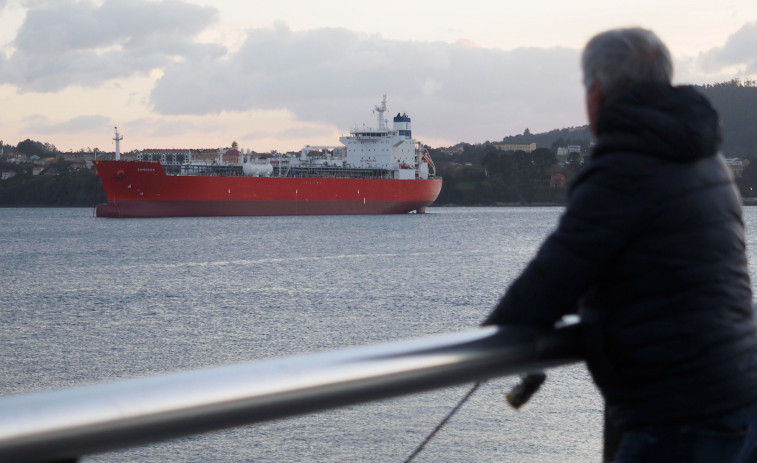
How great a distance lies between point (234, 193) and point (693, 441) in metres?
44.0

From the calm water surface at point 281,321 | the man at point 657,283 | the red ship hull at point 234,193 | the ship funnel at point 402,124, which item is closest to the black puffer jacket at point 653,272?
the man at point 657,283

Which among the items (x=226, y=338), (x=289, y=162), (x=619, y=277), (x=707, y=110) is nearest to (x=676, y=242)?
(x=619, y=277)

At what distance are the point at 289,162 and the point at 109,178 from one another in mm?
10298

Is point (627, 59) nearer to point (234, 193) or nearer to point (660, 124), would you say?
point (660, 124)

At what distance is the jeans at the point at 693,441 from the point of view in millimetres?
1024

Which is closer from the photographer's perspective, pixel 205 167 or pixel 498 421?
pixel 498 421

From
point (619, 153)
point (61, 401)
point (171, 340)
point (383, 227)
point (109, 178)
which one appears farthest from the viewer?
point (383, 227)

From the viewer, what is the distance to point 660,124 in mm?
1028

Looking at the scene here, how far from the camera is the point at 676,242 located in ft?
3.37

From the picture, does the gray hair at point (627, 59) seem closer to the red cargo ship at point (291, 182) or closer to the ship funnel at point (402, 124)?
the red cargo ship at point (291, 182)

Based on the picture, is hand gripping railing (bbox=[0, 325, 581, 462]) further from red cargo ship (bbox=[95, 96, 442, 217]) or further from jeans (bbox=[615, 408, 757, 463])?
red cargo ship (bbox=[95, 96, 442, 217])

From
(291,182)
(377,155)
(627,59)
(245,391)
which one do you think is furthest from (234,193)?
(245,391)

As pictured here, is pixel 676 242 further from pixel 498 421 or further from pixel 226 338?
pixel 226 338

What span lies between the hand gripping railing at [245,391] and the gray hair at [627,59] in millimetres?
327
